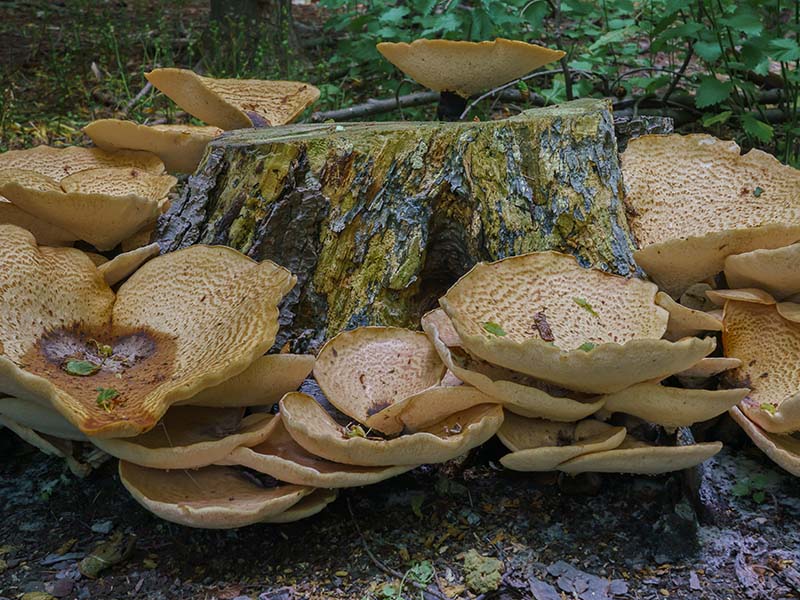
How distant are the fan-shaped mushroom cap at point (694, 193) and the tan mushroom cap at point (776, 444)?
77cm

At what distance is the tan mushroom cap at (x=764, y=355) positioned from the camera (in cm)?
295

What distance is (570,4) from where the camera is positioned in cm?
641

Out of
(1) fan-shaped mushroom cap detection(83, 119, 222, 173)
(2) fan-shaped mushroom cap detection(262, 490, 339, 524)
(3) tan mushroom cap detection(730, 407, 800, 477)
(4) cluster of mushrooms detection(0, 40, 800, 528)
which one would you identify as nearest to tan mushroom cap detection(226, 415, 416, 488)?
(4) cluster of mushrooms detection(0, 40, 800, 528)

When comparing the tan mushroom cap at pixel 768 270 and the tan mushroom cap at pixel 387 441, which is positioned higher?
the tan mushroom cap at pixel 768 270

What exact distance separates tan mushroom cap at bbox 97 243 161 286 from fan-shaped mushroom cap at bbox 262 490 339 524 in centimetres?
146

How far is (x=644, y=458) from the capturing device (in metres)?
2.69

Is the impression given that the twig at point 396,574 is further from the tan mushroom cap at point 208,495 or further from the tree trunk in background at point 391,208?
the tree trunk in background at point 391,208

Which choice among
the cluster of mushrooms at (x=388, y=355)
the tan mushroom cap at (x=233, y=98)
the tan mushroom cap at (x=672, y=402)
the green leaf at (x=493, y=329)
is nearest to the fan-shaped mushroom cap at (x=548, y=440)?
the cluster of mushrooms at (x=388, y=355)

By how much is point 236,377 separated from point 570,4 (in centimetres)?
499

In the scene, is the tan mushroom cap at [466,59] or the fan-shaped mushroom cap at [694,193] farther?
the tan mushroom cap at [466,59]

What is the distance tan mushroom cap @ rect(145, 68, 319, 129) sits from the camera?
13.9 feet

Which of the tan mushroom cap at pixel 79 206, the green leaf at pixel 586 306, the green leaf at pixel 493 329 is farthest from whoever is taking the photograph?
the tan mushroom cap at pixel 79 206

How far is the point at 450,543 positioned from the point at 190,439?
3.59ft

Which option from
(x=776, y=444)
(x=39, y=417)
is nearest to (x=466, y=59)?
(x=776, y=444)
